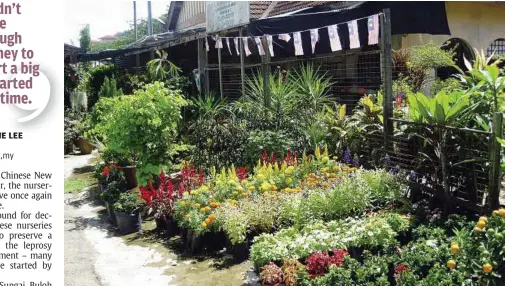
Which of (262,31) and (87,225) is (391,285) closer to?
(87,225)

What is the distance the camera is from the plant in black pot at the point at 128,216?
18.2 ft

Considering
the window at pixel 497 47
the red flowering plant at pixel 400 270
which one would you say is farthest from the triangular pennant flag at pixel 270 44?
the window at pixel 497 47

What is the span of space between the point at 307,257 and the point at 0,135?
7.37ft

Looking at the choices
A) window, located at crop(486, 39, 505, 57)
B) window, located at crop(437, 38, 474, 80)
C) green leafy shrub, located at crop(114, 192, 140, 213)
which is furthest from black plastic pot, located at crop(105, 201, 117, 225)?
window, located at crop(486, 39, 505, 57)

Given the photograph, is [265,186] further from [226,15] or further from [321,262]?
[226,15]

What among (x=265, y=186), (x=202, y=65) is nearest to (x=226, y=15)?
(x=202, y=65)

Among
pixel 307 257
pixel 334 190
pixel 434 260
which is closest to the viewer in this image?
pixel 434 260

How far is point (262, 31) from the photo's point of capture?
9023 millimetres

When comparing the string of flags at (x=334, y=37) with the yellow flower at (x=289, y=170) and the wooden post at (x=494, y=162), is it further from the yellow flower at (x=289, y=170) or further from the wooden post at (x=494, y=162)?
the wooden post at (x=494, y=162)

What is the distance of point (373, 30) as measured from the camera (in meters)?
5.64

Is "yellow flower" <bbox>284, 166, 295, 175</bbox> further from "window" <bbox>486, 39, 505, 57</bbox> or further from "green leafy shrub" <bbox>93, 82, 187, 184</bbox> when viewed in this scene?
"window" <bbox>486, 39, 505, 57</bbox>

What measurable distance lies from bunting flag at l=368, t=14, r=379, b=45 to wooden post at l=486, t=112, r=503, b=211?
2071 millimetres

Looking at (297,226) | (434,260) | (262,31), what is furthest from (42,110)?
(262,31)

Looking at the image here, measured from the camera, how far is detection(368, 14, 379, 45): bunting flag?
220 inches
